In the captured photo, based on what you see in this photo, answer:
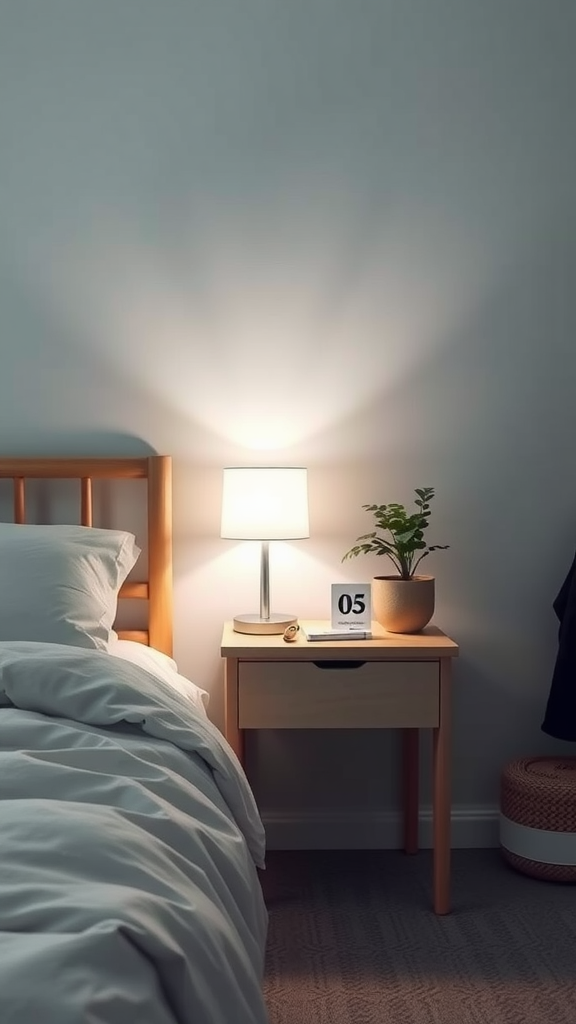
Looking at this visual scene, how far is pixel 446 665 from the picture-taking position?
2.50 m

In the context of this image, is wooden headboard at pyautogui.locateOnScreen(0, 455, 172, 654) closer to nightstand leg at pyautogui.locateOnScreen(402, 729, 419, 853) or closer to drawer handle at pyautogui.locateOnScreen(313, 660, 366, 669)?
drawer handle at pyautogui.locateOnScreen(313, 660, 366, 669)

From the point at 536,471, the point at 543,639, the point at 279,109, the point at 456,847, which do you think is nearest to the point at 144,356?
the point at 279,109

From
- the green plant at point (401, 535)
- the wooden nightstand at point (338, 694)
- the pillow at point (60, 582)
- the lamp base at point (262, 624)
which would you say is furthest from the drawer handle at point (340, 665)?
the pillow at point (60, 582)

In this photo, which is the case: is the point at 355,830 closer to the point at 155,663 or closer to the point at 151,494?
the point at 155,663

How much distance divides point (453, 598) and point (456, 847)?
0.70 meters

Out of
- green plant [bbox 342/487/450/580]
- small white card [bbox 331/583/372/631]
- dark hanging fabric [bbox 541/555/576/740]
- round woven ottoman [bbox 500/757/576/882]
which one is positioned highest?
green plant [bbox 342/487/450/580]

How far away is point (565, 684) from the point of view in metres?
2.74

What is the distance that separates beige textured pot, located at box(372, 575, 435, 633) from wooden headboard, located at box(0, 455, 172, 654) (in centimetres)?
57

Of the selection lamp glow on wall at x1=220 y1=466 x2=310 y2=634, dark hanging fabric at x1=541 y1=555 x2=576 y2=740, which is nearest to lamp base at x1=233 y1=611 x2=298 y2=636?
lamp glow on wall at x1=220 y1=466 x2=310 y2=634

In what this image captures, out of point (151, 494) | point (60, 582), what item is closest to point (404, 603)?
point (151, 494)

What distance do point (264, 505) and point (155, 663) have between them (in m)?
0.47

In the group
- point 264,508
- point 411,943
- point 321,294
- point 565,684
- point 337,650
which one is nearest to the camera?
point 411,943

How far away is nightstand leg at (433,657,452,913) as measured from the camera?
8.23 ft

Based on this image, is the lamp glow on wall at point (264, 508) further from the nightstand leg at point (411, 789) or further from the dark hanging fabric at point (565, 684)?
the dark hanging fabric at point (565, 684)
